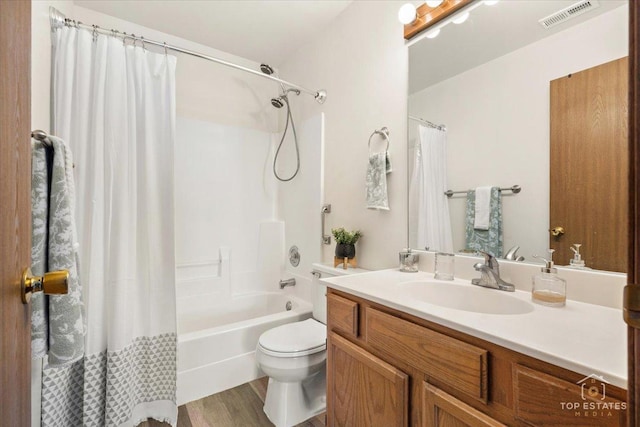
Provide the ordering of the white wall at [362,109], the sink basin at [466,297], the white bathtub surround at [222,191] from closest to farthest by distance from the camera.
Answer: the sink basin at [466,297], the white wall at [362,109], the white bathtub surround at [222,191]

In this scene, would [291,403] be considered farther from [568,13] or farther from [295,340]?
[568,13]

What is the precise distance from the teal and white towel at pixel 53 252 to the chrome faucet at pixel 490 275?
55.3 inches

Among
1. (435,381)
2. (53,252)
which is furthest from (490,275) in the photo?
(53,252)

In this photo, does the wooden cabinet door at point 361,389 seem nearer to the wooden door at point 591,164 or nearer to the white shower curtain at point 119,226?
the wooden door at point 591,164

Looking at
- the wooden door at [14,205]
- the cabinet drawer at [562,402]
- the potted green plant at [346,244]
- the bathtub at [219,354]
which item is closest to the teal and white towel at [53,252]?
the wooden door at [14,205]

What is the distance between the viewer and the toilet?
4.78 feet

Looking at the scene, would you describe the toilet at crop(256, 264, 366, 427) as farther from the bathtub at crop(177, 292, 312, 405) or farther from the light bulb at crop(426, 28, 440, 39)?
the light bulb at crop(426, 28, 440, 39)

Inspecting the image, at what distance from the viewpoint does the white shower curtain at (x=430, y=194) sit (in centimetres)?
143

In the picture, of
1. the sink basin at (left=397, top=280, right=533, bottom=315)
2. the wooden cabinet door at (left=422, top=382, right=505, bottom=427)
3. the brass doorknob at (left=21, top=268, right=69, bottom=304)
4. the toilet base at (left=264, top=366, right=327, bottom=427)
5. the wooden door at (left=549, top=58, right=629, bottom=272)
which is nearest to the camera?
the brass doorknob at (left=21, top=268, right=69, bottom=304)

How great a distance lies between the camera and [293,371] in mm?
1452

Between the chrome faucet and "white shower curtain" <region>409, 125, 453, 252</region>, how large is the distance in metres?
0.23

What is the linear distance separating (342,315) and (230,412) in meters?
1.05

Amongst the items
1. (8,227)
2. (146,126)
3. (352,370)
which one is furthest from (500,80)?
→ (146,126)

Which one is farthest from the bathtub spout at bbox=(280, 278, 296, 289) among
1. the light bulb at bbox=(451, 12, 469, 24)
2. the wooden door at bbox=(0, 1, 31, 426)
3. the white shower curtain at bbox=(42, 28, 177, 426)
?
the light bulb at bbox=(451, 12, 469, 24)
